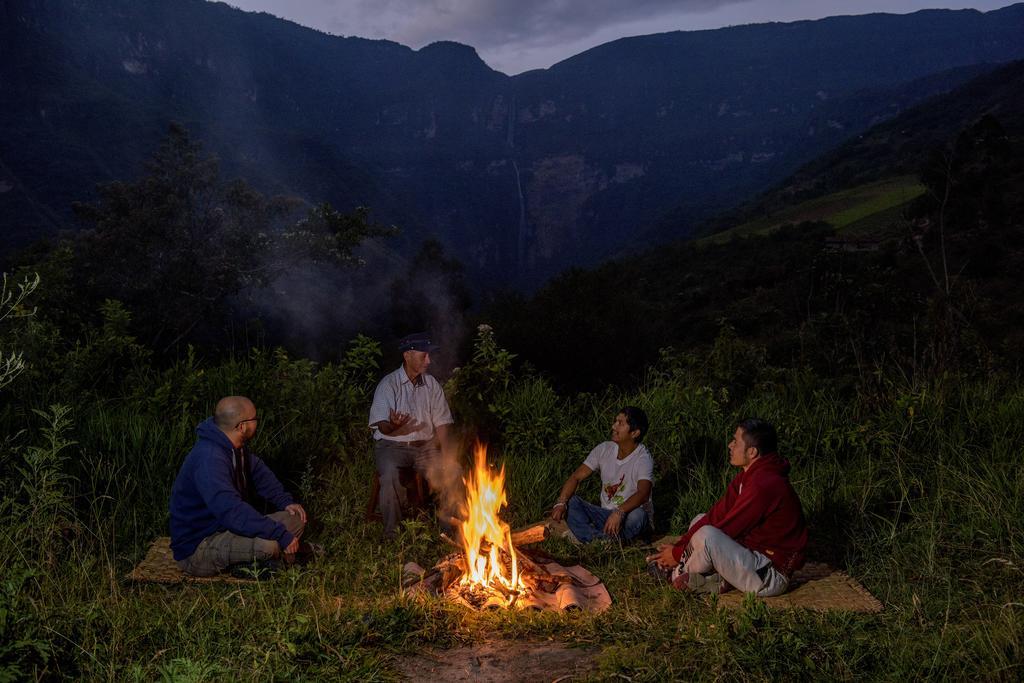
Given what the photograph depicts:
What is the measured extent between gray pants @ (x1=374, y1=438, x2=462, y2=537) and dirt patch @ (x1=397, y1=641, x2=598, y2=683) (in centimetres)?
235

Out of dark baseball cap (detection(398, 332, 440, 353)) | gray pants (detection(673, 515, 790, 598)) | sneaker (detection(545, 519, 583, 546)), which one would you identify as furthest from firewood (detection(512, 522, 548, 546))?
dark baseball cap (detection(398, 332, 440, 353))

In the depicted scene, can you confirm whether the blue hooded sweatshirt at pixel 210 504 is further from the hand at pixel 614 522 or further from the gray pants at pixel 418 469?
the hand at pixel 614 522

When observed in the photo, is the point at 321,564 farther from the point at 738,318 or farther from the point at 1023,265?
the point at 1023,265

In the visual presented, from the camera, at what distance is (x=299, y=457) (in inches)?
306

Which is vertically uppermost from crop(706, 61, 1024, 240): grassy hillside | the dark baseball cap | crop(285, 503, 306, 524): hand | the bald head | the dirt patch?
crop(706, 61, 1024, 240): grassy hillside

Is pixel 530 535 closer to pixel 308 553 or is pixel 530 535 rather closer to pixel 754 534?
pixel 308 553

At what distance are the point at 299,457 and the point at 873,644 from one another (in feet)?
17.5

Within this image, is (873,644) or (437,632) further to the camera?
(437,632)

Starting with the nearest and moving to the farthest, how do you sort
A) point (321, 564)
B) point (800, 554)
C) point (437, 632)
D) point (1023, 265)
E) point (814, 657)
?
1. point (814, 657)
2. point (437, 632)
3. point (800, 554)
4. point (321, 564)
5. point (1023, 265)

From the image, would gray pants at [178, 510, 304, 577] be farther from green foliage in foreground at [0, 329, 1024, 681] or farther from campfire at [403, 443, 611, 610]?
campfire at [403, 443, 611, 610]

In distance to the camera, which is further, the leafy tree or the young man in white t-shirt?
the leafy tree

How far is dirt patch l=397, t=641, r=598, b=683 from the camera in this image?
4.12 metres

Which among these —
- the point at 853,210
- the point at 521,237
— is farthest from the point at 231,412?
the point at 521,237

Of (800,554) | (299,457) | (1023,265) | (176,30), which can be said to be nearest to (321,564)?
(299,457)
